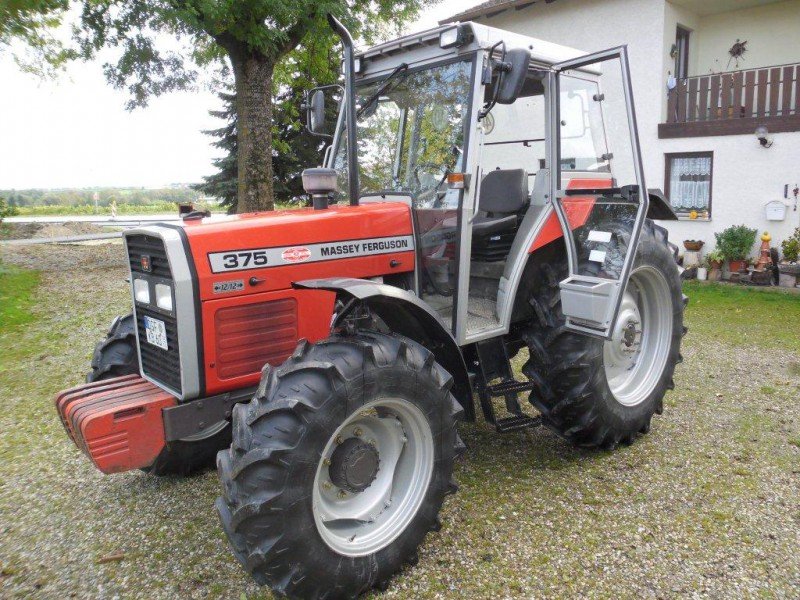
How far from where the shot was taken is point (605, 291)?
10.9ft

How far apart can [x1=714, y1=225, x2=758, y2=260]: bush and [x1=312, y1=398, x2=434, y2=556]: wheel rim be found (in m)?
8.72

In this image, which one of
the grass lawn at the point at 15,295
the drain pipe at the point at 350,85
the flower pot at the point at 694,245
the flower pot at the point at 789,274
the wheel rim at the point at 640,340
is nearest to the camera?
the drain pipe at the point at 350,85

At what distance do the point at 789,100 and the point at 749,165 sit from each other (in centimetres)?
124

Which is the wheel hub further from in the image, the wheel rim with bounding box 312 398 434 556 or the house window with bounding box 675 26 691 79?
the house window with bounding box 675 26 691 79

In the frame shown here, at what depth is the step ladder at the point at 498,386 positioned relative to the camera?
345cm

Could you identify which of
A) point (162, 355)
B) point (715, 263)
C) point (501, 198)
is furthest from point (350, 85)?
point (715, 263)

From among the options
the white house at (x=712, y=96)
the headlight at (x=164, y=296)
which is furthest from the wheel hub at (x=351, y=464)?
the white house at (x=712, y=96)

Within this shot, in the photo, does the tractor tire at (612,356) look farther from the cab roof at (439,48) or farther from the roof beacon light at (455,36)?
the roof beacon light at (455,36)

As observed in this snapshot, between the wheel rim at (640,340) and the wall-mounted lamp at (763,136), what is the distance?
6.92 meters

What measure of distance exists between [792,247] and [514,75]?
27.0 feet

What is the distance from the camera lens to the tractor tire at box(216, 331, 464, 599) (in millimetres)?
2270

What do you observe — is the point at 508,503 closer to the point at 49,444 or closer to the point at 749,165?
the point at 49,444

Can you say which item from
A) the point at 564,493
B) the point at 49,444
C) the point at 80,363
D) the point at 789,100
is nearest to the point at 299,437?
the point at 564,493

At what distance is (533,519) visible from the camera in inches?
124
